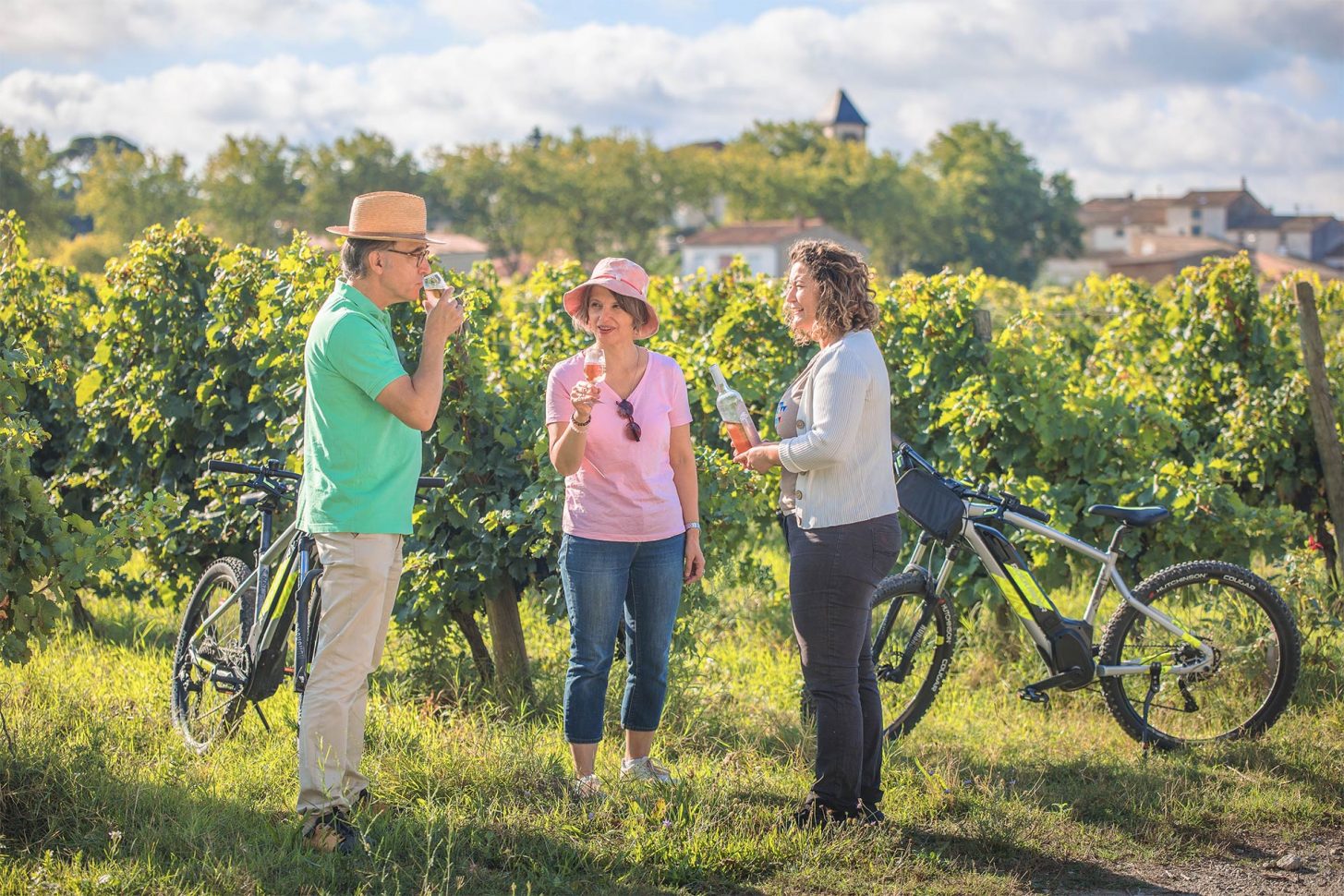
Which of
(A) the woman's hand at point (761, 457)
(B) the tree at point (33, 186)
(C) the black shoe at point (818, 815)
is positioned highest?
(B) the tree at point (33, 186)

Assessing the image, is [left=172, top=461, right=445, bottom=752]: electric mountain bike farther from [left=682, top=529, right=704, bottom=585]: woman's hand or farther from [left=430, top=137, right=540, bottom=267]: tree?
[left=430, top=137, right=540, bottom=267]: tree

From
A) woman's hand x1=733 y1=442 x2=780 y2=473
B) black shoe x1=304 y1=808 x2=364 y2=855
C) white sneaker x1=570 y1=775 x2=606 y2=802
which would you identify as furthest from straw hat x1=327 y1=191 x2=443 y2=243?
white sneaker x1=570 y1=775 x2=606 y2=802

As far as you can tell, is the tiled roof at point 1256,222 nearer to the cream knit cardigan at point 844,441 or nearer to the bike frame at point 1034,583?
the bike frame at point 1034,583

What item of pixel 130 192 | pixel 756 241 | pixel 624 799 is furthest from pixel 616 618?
pixel 756 241

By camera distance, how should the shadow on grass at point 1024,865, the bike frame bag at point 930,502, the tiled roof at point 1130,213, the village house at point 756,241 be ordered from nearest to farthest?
the shadow on grass at point 1024,865
the bike frame bag at point 930,502
the village house at point 756,241
the tiled roof at point 1130,213

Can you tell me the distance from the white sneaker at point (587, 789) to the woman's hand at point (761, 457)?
48.7 inches

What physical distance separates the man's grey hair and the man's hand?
0.87ft

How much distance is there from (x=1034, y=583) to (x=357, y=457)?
121 inches

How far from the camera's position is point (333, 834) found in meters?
4.10

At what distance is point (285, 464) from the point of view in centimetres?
617

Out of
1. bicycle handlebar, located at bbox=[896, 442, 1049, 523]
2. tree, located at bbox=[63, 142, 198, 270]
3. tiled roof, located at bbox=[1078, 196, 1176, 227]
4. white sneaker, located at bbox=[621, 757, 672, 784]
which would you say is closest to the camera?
white sneaker, located at bbox=[621, 757, 672, 784]

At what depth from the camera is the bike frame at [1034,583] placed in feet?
18.3

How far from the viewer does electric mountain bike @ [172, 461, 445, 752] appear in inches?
187

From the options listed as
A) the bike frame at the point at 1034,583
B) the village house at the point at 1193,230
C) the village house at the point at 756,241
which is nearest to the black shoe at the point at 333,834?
the bike frame at the point at 1034,583
